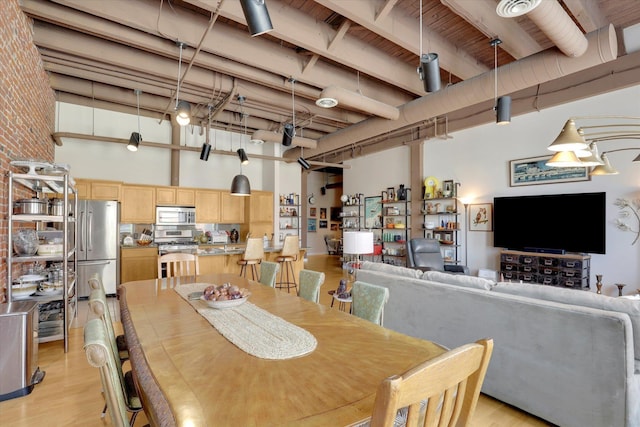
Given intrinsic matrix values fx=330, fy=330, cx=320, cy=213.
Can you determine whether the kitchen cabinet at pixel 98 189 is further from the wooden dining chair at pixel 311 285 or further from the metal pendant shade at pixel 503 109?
the metal pendant shade at pixel 503 109

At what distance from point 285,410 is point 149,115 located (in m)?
7.24

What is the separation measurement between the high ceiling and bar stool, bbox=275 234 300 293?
93.7 inches

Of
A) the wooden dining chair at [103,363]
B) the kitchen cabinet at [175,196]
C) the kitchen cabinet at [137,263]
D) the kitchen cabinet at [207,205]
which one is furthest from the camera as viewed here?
the kitchen cabinet at [207,205]

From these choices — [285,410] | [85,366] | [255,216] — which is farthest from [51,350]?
[255,216]

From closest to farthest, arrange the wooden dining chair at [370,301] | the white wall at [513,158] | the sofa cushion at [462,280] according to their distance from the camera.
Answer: the wooden dining chair at [370,301]
the sofa cushion at [462,280]
the white wall at [513,158]

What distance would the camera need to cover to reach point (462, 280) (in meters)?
2.83

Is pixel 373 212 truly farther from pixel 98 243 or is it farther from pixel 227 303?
pixel 227 303

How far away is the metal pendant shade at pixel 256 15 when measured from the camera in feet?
6.25

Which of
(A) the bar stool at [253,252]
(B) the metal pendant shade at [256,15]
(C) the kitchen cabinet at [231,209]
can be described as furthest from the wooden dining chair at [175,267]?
(C) the kitchen cabinet at [231,209]

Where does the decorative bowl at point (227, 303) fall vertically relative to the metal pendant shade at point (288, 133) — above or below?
below

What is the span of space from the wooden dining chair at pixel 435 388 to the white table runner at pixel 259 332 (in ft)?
2.35

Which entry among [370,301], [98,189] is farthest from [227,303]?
[98,189]

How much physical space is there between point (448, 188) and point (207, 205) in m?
5.27

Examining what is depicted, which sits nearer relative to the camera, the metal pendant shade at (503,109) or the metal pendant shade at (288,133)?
the metal pendant shade at (503,109)
